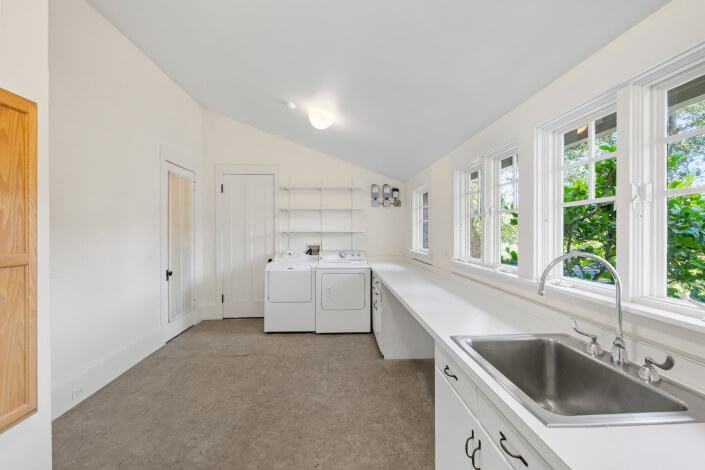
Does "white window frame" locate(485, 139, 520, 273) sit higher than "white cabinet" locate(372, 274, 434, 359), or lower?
higher

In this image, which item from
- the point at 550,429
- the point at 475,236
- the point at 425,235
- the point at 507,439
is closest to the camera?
the point at 550,429

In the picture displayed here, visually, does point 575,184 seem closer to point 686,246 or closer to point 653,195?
point 653,195

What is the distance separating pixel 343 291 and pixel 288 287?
68 cm

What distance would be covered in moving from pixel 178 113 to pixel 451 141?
126 inches

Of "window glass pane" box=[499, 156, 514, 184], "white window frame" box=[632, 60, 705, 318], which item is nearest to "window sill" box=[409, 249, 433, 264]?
"window glass pane" box=[499, 156, 514, 184]

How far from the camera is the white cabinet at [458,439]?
925mm

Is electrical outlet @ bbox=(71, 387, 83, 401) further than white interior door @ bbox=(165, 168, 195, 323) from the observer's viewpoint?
No

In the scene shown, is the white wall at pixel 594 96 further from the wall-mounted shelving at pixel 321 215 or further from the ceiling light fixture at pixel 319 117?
the wall-mounted shelving at pixel 321 215

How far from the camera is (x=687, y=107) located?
39.3 inches

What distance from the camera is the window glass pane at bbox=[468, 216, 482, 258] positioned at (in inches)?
95.6

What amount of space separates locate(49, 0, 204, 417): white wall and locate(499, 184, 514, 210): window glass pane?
3.09 m

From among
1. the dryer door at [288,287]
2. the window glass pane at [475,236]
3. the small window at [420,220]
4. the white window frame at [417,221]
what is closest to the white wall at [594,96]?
the window glass pane at [475,236]

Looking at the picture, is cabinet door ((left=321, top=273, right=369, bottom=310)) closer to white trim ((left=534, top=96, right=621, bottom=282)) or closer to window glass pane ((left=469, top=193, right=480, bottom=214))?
window glass pane ((left=469, top=193, right=480, bottom=214))

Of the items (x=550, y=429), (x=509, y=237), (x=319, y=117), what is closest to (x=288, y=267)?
(x=319, y=117)
